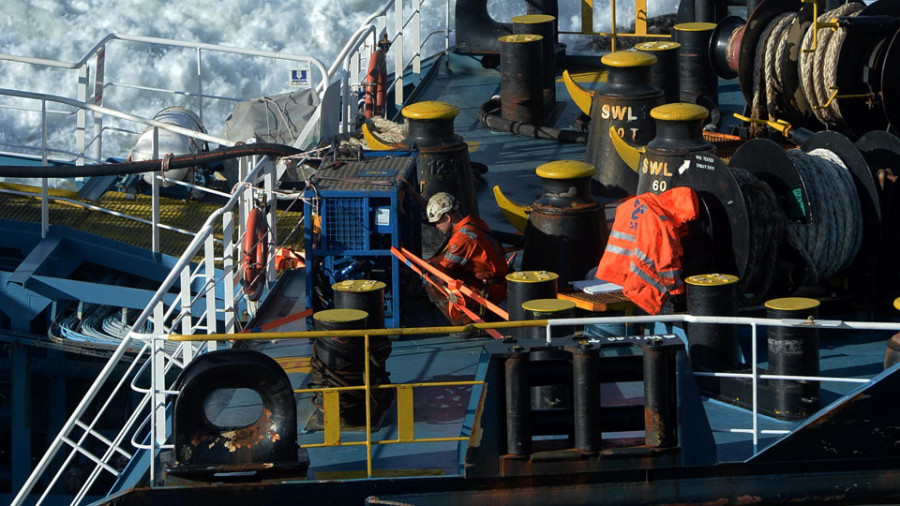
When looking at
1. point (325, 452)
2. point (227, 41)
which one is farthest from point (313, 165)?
point (227, 41)

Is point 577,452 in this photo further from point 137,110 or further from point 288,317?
point 137,110

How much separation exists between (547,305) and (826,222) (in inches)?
86.6

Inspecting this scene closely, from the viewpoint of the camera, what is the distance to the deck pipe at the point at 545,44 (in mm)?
13492

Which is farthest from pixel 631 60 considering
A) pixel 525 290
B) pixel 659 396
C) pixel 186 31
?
pixel 186 31

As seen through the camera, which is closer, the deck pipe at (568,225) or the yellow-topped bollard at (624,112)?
the deck pipe at (568,225)

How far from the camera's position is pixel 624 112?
10.8 meters

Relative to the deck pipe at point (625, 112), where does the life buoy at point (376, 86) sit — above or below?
above

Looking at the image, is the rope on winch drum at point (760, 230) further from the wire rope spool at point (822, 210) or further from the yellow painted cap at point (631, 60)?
the yellow painted cap at point (631, 60)

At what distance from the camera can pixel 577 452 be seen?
Answer: 6281mm

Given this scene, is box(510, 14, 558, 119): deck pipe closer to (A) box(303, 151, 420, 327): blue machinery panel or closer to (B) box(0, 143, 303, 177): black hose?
(B) box(0, 143, 303, 177): black hose

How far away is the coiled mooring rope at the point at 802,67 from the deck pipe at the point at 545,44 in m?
3.46

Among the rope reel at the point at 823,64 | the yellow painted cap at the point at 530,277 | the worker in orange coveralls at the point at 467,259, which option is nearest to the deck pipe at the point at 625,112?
the rope reel at the point at 823,64

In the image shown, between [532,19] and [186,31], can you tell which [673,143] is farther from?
[186,31]

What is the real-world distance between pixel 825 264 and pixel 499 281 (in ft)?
7.08
